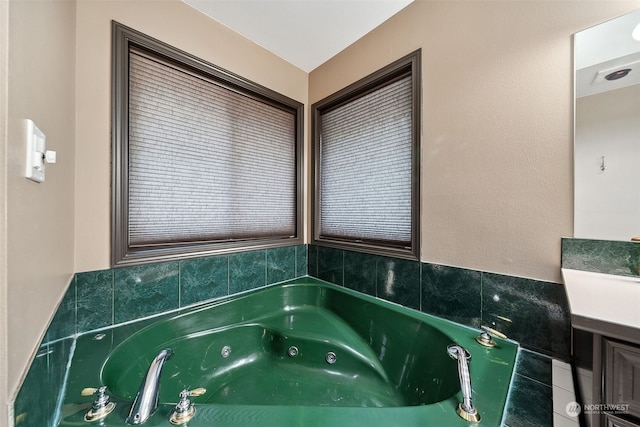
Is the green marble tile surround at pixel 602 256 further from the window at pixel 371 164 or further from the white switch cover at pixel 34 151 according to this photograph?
the white switch cover at pixel 34 151

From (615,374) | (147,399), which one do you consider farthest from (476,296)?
(147,399)

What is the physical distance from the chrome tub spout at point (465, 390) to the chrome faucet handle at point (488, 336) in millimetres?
393

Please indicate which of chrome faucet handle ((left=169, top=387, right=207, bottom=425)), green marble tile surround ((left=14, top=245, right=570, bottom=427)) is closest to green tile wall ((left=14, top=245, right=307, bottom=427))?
green marble tile surround ((left=14, top=245, right=570, bottom=427))

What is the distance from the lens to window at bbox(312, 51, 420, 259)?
164 centimetres

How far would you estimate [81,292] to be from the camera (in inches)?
49.0

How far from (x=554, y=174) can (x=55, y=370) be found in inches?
83.3

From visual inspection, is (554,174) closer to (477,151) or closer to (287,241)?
(477,151)

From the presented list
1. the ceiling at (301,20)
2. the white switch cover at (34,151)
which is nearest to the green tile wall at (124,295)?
the white switch cover at (34,151)

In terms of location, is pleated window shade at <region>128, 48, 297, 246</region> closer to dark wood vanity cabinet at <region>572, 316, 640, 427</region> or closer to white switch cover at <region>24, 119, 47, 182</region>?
white switch cover at <region>24, 119, 47, 182</region>

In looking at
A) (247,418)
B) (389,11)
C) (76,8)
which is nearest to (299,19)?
(389,11)

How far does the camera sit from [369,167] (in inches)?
76.0

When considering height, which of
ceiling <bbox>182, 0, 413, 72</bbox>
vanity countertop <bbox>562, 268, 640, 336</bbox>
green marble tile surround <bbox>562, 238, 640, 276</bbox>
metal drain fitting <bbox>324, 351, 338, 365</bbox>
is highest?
ceiling <bbox>182, 0, 413, 72</bbox>

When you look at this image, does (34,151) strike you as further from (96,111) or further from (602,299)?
(602,299)

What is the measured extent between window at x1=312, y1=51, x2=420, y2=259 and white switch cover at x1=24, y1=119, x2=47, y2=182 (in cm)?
166
